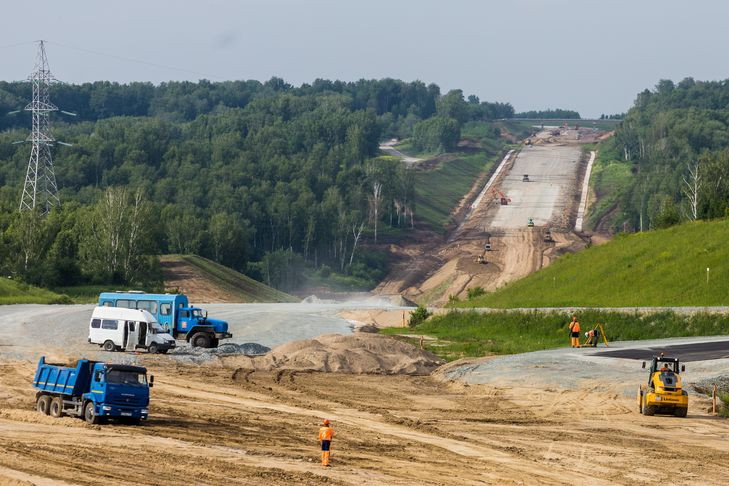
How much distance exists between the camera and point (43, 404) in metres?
37.2

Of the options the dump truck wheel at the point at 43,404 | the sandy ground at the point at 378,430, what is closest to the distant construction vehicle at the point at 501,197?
the sandy ground at the point at 378,430

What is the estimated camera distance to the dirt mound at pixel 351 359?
55.4m

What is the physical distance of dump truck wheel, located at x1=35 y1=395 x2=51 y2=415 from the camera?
37.0 meters

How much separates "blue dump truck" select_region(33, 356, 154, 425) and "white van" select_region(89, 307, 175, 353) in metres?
21.3

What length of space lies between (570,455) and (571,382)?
1504 centimetres

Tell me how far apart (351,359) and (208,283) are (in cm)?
6029

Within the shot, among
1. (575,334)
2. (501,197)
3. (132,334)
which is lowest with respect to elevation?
(132,334)

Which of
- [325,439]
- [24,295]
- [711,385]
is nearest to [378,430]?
[325,439]

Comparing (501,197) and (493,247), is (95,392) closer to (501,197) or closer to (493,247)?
(493,247)

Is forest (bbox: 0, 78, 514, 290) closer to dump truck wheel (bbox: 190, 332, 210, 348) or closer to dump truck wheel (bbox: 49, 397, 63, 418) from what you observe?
dump truck wheel (bbox: 190, 332, 210, 348)

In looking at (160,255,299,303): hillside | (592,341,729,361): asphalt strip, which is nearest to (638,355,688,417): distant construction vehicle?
(592,341,729,361): asphalt strip

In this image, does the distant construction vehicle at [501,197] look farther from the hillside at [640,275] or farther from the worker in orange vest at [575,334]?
the worker in orange vest at [575,334]

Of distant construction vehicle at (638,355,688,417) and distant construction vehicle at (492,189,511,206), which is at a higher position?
distant construction vehicle at (492,189,511,206)

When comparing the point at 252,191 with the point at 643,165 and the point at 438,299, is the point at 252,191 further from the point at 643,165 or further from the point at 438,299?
the point at 643,165
